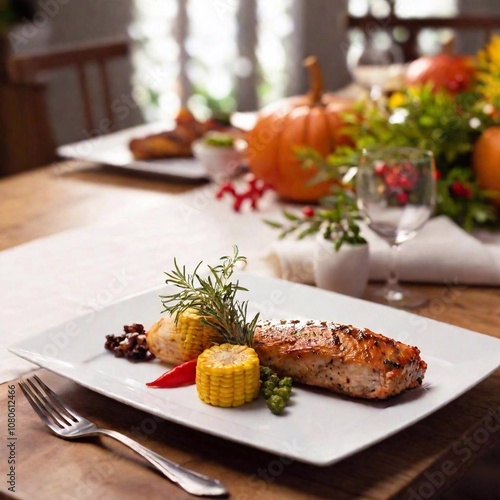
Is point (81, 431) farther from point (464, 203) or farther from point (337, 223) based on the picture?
point (464, 203)

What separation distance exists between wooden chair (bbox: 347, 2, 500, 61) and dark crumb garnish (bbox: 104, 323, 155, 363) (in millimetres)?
2335

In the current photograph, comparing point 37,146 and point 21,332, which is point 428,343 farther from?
point 37,146

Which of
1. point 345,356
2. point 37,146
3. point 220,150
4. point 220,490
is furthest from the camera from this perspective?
point 37,146

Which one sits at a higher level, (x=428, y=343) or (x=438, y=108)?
(x=438, y=108)

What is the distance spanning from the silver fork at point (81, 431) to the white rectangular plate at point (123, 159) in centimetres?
98

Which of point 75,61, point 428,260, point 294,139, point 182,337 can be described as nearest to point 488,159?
point 428,260

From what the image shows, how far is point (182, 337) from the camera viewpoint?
3.07ft

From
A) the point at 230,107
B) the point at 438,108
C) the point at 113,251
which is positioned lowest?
the point at 230,107

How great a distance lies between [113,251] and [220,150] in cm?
46

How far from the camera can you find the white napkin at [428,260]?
127 cm

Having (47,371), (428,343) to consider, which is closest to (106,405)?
(47,371)

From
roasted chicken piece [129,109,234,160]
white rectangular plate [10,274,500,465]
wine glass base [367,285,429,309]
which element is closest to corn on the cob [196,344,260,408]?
white rectangular plate [10,274,500,465]

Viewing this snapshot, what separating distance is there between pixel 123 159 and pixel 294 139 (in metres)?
0.51

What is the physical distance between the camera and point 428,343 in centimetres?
99
